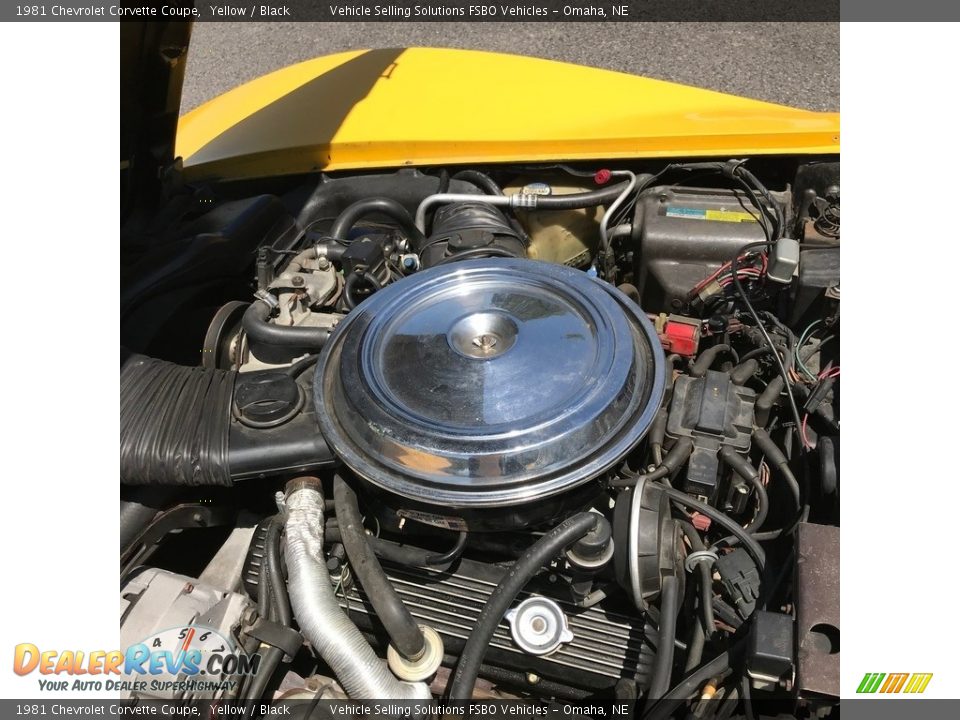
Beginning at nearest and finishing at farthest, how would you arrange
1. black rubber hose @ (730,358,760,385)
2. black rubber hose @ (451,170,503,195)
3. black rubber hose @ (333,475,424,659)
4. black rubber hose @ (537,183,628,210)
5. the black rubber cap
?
black rubber hose @ (333,475,424,659) < the black rubber cap < black rubber hose @ (730,358,760,385) < black rubber hose @ (537,183,628,210) < black rubber hose @ (451,170,503,195)

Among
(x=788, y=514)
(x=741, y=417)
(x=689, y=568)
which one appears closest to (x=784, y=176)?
(x=741, y=417)

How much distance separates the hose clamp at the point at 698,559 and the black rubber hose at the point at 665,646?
7 centimetres

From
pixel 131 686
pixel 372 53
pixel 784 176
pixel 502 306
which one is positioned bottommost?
pixel 131 686

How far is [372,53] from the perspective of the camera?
249cm

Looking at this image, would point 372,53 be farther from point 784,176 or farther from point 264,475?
point 264,475

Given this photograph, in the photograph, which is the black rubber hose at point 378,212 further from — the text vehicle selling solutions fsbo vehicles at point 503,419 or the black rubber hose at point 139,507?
the black rubber hose at point 139,507

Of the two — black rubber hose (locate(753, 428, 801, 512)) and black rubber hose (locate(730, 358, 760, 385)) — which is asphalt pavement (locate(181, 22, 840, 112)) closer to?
black rubber hose (locate(730, 358, 760, 385))

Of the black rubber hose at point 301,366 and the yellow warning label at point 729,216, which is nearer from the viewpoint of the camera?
the black rubber hose at point 301,366

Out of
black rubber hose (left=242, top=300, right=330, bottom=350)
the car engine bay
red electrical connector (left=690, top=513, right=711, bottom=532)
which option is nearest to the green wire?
the car engine bay

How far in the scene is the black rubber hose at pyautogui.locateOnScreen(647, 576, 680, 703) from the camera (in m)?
1.06

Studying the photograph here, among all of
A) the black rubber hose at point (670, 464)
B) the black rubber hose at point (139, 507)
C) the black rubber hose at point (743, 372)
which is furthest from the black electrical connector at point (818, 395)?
the black rubber hose at point (139, 507)

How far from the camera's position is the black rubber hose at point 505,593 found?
3.38ft

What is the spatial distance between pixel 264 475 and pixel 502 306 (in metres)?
0.50
